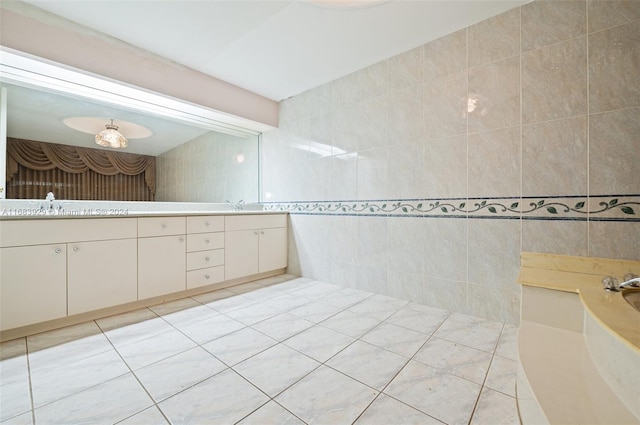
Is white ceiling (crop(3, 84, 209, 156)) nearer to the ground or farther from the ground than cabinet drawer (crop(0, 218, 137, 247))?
farther from the ground

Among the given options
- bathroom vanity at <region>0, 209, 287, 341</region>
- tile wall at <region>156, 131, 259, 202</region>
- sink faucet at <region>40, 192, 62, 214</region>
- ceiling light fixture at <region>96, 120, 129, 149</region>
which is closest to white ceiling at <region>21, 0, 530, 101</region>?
ceiling light fixture at <region>96, 120, 129, 149</region>

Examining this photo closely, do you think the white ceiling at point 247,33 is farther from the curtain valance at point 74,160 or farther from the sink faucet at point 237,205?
the sink faucet at point 237,205

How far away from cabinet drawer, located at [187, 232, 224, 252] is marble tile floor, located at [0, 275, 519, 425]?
2.01 ft

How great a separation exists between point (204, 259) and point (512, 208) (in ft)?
8.69

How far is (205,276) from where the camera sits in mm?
2537

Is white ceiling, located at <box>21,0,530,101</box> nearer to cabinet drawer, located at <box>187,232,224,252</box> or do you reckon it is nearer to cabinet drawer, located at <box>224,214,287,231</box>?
cabinet drawer, located at <box>224,214,287,231</box>

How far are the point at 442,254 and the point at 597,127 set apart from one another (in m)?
1.22

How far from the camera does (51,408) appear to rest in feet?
3.47

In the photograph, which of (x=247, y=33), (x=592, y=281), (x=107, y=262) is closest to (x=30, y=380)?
(x=107, y=262)

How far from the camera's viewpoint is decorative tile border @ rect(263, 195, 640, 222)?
4.88 ft

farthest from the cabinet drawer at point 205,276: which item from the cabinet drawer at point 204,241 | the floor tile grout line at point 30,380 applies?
the floor tile grout line at point 30,380

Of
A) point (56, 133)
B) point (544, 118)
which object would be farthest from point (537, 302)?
point (56, 133)

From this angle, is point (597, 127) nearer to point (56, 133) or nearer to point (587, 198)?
point (587, 198)

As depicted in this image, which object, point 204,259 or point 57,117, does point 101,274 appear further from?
point 57,117
